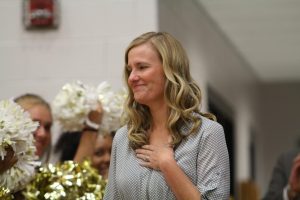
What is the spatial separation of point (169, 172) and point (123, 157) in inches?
9.7

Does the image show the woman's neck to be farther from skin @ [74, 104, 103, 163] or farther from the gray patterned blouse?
skin @ [74, 104, 103, 163]

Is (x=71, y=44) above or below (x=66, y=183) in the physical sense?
above

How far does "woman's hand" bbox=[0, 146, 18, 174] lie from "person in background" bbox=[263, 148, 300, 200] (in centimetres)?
163

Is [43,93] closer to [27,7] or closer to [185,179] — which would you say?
[27,7]

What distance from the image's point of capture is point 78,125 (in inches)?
168

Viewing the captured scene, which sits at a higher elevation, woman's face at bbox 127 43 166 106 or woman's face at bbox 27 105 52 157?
woman's face at bbox 127 43 166 106

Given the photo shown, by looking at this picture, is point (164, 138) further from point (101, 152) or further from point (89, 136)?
point (101, 152)

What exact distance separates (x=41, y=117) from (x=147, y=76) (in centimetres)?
147

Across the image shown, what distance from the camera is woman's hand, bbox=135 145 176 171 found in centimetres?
276

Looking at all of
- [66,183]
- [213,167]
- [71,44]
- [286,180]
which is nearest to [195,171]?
[213,167]

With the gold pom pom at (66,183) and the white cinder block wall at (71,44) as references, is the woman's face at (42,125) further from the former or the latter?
the white cinder block wall at (71,44)

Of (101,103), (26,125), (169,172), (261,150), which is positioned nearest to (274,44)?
(261,150)

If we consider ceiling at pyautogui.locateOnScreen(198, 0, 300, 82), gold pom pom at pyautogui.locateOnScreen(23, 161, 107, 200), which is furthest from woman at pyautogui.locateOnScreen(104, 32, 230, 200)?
ceiling at pyautogui.locateOnScreen(198, 0, 300, 82)

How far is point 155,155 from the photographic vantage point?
2.80m
